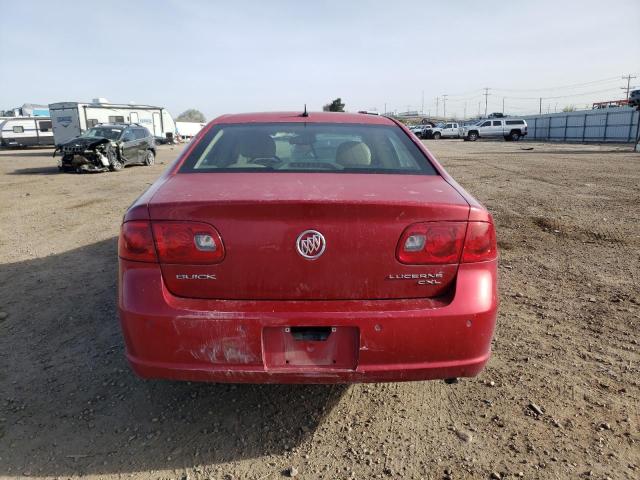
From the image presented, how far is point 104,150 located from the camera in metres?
15.4

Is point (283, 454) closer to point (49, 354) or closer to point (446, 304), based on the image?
point (446, 304)

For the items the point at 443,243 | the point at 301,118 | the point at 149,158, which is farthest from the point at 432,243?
the point at 149,158

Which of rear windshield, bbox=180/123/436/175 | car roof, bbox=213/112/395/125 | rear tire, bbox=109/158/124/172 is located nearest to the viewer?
rear windshield, bbox=180/123/436/175

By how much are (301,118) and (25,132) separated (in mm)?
32693

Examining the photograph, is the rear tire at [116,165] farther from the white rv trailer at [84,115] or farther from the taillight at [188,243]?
the taillight at [188,243]

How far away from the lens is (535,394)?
2678mm

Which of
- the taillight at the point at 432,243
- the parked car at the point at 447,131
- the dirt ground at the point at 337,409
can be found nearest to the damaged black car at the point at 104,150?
the dirt ground at the point at 337,409

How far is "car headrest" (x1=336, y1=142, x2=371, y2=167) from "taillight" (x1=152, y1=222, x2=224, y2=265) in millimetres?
1017

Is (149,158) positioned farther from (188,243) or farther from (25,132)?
(188,243)

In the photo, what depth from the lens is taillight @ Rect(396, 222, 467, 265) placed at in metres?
2.02

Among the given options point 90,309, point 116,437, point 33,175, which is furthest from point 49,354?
point 33,175

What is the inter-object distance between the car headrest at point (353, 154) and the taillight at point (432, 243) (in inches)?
31.2

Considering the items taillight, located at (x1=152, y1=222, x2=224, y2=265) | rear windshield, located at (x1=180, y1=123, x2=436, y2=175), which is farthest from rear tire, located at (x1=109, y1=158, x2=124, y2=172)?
taillight, located at (x1=152, y1=222, x2=224, y2=265)

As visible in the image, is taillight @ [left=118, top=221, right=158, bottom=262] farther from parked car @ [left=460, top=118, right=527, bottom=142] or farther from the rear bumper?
parked car @ [left=460, top=118, right=527, bottom=142]
